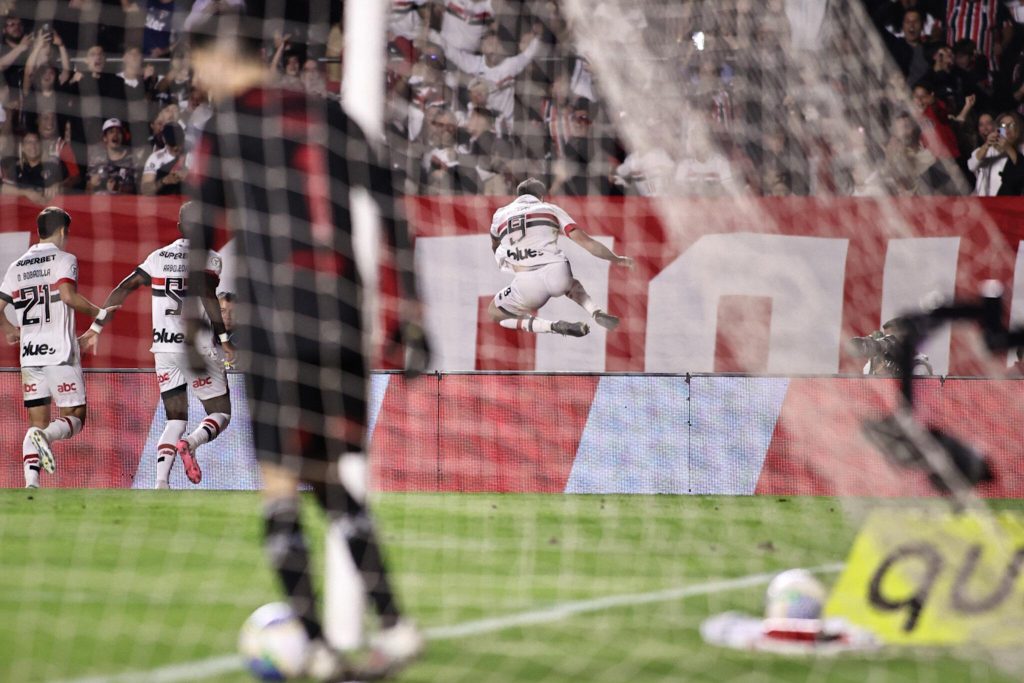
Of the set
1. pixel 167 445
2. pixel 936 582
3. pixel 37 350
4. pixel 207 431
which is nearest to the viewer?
pixel 936 582

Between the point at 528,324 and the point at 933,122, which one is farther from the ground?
the point at 933,122

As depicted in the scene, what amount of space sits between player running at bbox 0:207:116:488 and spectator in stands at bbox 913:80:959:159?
6.18 meters

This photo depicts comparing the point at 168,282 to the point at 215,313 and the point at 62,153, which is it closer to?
the point at 215,313

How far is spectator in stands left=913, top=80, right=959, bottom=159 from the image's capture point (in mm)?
10719

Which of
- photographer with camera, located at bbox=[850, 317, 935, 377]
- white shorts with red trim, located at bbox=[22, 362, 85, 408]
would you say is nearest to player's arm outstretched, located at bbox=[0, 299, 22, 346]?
white shorts with red trim, located at bbox=[22, 362, 85, 408]

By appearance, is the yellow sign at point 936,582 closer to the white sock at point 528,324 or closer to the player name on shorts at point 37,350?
the white sock at point 528,324

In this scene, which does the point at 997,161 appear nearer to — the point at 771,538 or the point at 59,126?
the point at 771,538

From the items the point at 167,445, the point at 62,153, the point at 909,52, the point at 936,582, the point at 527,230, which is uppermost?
the point at 909,52

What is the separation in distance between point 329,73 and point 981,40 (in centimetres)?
525

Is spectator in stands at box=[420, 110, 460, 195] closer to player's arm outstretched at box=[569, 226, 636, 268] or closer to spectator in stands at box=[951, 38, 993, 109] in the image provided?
player's arm outstretched at box=[569, 226, 636, 268]

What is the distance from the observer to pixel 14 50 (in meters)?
10.5

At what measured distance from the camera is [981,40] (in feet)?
37.5

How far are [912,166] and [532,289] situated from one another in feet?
10.0

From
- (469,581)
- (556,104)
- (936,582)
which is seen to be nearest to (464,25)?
(556,104)
